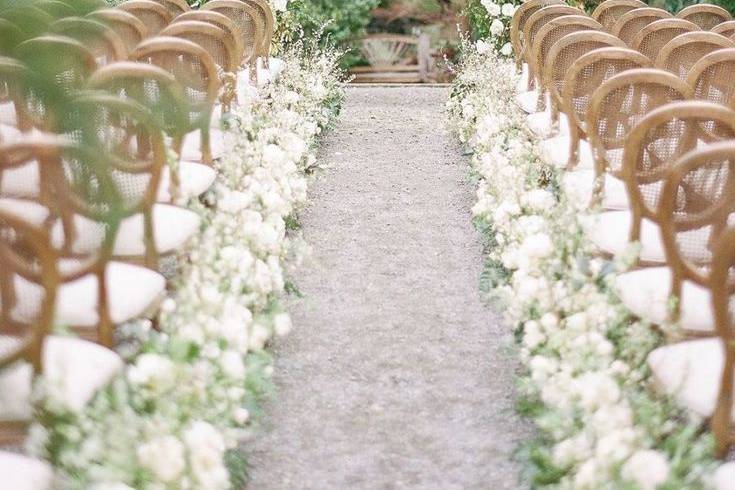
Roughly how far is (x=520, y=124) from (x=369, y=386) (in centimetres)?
296

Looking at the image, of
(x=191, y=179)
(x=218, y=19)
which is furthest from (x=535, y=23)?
(x=191, y=179)

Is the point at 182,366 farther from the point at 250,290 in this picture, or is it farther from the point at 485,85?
the point at 485,85

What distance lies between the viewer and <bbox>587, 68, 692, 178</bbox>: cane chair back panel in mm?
3512

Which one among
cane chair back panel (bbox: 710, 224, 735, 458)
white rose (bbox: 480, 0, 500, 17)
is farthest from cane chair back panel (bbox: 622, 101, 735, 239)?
white rose (bbox: 480, 0, 500, 17)

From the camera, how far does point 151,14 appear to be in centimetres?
616

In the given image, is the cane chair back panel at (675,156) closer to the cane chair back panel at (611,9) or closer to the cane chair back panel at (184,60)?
the cane chair back panel at (184,60)

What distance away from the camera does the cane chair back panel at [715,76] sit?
412 cm

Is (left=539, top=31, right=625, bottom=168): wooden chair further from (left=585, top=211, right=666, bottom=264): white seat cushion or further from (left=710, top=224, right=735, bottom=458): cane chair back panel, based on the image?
(left=710, top=224, right=735, bottom=458): cane chair back panel

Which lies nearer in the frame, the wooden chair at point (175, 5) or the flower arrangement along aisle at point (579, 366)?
the flower arrangement along aisle at point (579, 366)

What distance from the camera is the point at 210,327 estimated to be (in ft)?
8.50

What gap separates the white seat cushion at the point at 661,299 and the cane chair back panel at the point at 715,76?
4.69 feet

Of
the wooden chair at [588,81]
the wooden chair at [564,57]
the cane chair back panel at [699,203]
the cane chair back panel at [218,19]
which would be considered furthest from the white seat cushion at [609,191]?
the cane chair back panel at [218,19]

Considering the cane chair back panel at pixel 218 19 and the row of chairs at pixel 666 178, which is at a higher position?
the cane chair back panel at pixel 218 19

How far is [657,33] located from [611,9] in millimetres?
1614
